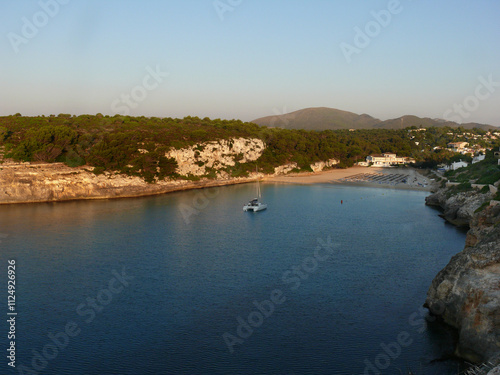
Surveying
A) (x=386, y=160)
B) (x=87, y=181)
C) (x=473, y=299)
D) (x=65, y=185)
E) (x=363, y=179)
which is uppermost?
(x=87, y=181)

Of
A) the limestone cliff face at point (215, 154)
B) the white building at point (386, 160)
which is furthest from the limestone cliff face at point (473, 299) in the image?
the white building at point (386, 160)

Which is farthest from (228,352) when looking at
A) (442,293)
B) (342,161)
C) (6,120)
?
(342,161)

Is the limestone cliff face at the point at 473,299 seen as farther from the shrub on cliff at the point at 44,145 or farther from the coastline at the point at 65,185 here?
the shrub on cliff at the point at 44,145

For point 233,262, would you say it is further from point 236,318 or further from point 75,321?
point 75,321

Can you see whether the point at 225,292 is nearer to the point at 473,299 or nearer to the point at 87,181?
the point at 473,299

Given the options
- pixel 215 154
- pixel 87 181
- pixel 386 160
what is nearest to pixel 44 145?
pixel 87 181
